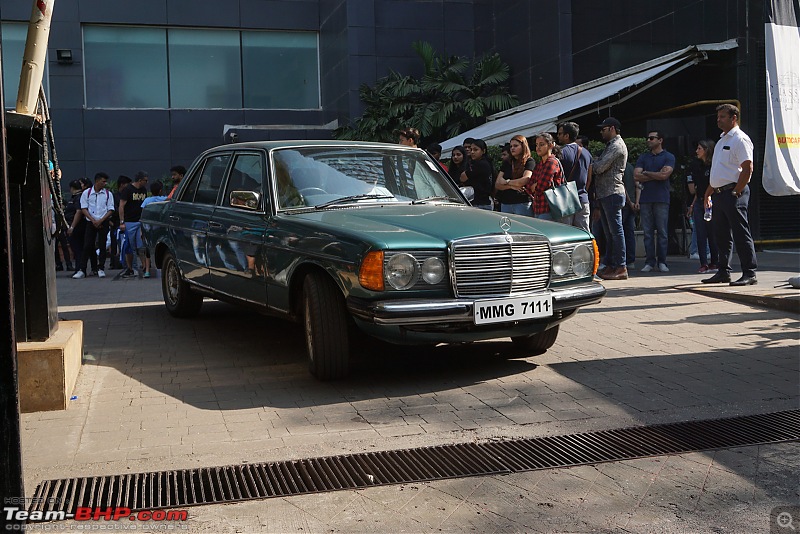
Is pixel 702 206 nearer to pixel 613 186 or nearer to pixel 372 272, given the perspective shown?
pixel 613 186

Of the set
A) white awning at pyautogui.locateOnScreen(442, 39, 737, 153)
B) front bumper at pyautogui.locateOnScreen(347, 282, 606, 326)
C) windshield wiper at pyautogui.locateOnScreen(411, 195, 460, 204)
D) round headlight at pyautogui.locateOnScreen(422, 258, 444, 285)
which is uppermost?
white awning at pyautogui.locateOnScreen(442, 39, 737, 153)

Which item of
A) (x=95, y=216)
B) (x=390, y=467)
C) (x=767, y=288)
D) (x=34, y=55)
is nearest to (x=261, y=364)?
(x=390, y=467)

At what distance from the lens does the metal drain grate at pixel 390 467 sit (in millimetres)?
3756

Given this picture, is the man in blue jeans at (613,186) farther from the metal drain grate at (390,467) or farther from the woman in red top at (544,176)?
the metal drain grate at (390,467)

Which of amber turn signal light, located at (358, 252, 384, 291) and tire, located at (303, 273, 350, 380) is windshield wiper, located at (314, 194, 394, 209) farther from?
amber turn signal light, located at (358, 252, 384, 291)

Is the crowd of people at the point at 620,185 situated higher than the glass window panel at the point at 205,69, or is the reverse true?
the glass window panel at the point at 205,69

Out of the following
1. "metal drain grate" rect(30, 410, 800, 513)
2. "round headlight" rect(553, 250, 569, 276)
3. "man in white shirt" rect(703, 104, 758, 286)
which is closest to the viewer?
"metal drain grate" rect(30, 410, 800, 513)

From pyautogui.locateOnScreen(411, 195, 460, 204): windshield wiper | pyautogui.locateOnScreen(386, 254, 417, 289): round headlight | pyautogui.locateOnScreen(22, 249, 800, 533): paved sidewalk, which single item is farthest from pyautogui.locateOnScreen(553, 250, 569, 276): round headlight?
pyautogui.locateOnScreen(411, 195, 460, 204): windshield wiper

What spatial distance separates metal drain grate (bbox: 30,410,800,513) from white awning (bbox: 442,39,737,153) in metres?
10.4

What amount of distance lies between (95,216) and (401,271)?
10.2 m

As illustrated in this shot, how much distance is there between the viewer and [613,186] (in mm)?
10984

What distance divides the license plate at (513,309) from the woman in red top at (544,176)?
13.4 ft

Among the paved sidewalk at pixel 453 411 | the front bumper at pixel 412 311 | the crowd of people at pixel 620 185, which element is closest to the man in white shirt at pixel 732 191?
the crowd of people at pixel 620 185

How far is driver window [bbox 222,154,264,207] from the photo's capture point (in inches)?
265
